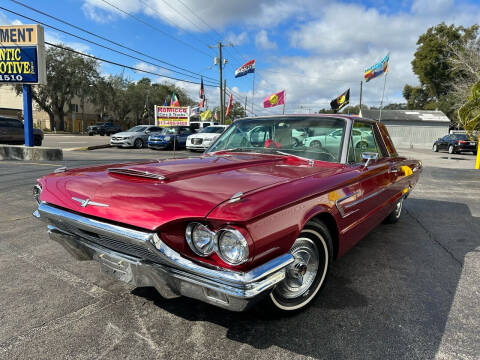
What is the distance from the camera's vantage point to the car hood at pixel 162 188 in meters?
1.83

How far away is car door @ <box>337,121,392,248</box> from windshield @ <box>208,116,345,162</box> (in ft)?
0.64

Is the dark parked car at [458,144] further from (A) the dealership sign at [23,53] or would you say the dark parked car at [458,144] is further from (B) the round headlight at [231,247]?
(B) the round headlight at [231,247]

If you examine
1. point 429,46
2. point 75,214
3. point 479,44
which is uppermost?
point 429,46

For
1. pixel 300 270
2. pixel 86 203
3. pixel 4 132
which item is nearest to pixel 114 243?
pixel 86 203

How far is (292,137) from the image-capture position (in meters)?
3.44

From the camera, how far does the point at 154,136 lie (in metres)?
18.6

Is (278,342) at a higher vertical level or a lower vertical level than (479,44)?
lower

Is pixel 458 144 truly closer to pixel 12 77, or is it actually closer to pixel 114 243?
pixel 12 77

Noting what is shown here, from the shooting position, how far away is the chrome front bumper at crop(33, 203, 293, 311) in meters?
1.69

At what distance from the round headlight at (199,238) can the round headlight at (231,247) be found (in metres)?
0.06

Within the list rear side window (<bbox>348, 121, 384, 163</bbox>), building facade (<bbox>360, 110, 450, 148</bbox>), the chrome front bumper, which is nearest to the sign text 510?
the chrome front bumper

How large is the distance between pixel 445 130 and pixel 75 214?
40407 mm

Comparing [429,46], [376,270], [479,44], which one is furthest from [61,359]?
[429,46]

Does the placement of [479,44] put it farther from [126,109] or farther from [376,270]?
Result: [126,109]
